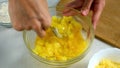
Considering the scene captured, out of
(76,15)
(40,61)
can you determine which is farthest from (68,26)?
(40,61)

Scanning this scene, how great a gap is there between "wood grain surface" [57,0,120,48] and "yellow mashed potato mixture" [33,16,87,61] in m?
0.09

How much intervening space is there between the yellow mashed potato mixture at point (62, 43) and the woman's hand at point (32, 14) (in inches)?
5.2

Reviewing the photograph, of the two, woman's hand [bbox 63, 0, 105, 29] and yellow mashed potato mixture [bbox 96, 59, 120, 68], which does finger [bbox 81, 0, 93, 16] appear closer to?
woman's hand [bbox 63, 0, 105, 29]

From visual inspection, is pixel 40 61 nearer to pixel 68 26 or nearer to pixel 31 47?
pixel 31 47

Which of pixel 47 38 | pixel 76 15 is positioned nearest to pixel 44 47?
pixel 47 38

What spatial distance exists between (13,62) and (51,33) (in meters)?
0.16

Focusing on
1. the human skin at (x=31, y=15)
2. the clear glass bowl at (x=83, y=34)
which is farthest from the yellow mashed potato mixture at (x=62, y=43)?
the human skin at (x=31, y=15)

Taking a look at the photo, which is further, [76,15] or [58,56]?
[76,15]

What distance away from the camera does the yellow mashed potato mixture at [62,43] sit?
2.59ft

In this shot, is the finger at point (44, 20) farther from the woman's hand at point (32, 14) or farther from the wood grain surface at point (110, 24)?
the wood grain surface at point (110, 24)

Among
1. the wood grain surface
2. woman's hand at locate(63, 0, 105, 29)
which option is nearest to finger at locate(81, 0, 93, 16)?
woman's hand at locate(63, 0, 105, 29)

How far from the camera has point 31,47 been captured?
0.80 m

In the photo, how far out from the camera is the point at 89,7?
33.6 inches

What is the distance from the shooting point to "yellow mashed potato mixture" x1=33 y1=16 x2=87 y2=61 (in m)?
0.79
